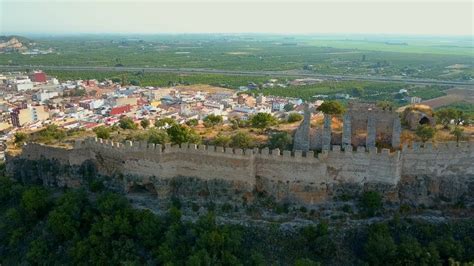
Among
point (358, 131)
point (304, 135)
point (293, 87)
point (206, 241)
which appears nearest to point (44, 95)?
point (293, 87)

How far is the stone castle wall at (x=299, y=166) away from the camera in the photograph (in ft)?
64.8

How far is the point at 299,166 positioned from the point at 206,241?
548cm

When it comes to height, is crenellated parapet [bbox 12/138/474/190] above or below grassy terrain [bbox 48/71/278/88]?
above

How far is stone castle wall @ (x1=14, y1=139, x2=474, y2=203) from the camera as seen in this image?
64.8ft

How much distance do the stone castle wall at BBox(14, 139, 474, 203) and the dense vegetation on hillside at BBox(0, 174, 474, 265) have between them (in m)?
1.84

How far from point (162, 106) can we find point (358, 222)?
47.9 m

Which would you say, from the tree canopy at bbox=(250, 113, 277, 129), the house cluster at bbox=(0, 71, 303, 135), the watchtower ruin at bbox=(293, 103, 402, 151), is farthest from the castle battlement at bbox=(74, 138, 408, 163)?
the house cluster at bbox=(0, 71, 303, 135)

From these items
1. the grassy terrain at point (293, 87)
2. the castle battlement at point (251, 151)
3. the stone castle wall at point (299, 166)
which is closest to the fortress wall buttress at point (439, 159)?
the stone castle wall at point (299, 166)

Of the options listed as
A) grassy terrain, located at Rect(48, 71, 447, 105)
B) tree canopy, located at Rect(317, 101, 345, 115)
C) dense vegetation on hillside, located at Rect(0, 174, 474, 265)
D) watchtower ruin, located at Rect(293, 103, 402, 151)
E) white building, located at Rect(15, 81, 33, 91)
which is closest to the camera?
dense vegetation on hillside, located at Rect(0, 174, 474, 265)

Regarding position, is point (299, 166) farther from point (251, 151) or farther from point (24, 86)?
point (24, 86)

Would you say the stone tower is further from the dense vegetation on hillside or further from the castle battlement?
the dense vegetation on hillside

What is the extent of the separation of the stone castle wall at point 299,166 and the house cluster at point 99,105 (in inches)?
950

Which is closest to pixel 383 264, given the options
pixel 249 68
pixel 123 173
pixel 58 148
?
pixel 123 173

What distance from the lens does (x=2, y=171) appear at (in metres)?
28.6
